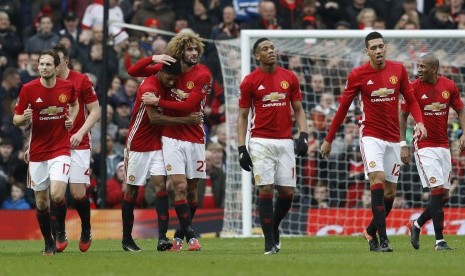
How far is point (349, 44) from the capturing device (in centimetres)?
2278

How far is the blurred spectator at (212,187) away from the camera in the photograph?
22672 millimetres

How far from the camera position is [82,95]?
15.8m

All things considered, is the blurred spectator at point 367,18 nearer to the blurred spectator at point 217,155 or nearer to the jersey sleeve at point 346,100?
the blurred spectator at point 217,155

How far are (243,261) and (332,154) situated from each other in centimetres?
983

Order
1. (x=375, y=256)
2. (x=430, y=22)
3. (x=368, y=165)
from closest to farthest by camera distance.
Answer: (x=375, y=256)
(x=368, y=165)
(x=430, y=22)

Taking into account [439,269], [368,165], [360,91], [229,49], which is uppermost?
[229,49]

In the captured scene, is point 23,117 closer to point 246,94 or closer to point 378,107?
point 246,94

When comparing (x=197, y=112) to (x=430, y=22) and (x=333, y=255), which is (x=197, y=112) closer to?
(x=333, y=255)

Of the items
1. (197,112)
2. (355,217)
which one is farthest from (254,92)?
(355,217)

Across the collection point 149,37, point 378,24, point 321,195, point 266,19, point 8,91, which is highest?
point 266,19

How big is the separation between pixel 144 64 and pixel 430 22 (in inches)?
458

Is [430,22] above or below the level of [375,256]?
above

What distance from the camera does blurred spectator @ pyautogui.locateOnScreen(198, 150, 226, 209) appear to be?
22672mm

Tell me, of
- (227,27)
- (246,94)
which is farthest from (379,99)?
(227,27)
